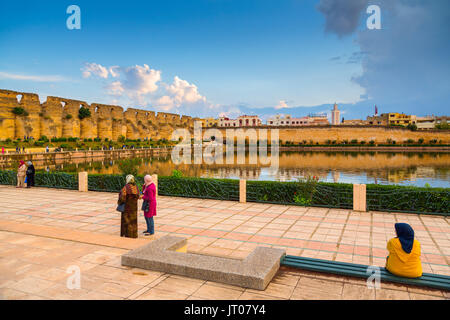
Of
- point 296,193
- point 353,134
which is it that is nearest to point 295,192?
point 296,193

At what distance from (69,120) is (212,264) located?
2149 inches

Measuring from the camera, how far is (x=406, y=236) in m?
3.68

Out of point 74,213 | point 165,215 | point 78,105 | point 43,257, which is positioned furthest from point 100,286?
point 78,105

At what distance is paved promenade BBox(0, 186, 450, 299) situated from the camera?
12.0ft

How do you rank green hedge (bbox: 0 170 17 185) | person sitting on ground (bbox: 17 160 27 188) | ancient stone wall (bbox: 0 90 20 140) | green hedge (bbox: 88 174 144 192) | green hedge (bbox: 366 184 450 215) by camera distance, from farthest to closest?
1. ancient stone wall (bbox: 0 90 20 140)
2. green hedge (bbox: 0 170 17 185)
3. person sitting on ground (bbox: 17 160 27 188)
4. green hedge (bbox: 88 174 144 192)
5. green hedge (bbox: 366 184 450 215)

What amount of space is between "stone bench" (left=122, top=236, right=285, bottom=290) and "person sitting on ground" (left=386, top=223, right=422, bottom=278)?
1.42 meters

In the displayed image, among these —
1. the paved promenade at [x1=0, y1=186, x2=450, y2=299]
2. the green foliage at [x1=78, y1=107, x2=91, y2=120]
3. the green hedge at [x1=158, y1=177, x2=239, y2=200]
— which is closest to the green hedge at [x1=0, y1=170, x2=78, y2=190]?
the paved promenade at [x1=0, y1=186, x2=450, y2=299]

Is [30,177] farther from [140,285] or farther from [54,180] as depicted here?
[140,285]

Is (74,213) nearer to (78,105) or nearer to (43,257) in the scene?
(43,257)

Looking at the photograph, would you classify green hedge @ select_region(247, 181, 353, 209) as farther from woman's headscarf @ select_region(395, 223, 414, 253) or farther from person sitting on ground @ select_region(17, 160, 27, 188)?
person sitting on ground @ select_region(17, 160, 27, 188)

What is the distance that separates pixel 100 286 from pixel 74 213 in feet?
18.4

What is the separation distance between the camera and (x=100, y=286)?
3.79m
